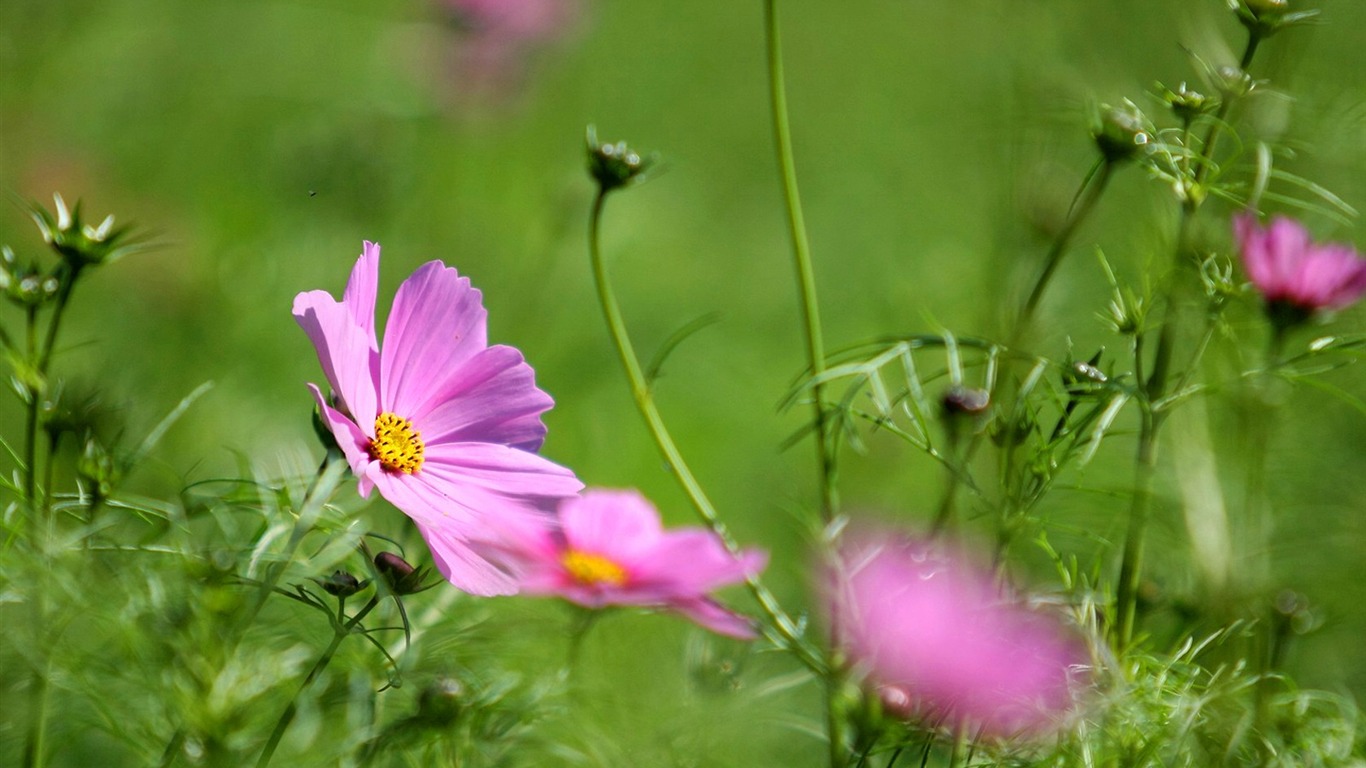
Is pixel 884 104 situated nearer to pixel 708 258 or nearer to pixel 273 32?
pixel 708 258

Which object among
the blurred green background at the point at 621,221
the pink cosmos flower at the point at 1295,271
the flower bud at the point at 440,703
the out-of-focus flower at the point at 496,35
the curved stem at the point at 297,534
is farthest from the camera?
the out-of-focus flower at the point at 496,35

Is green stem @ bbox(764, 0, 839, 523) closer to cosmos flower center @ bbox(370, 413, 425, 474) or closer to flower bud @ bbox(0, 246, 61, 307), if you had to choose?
cosmos flower center @ bbox(370, 413, 425, 474)

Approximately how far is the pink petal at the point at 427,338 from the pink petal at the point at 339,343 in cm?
4

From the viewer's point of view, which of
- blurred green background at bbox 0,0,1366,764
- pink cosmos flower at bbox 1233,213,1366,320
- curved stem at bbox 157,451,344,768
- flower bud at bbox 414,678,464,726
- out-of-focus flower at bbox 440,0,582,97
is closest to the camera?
curved stem at bbox 157,451,344,768

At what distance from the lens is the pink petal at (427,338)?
0.53 metres

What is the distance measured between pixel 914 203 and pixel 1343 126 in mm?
1641

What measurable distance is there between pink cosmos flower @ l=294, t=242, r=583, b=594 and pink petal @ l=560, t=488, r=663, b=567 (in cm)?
1

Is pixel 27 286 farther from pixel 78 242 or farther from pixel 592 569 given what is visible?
pixel 592 569

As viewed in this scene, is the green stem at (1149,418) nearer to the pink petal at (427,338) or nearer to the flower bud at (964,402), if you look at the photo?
the flower bud at (964,402)

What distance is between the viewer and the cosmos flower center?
50 cm

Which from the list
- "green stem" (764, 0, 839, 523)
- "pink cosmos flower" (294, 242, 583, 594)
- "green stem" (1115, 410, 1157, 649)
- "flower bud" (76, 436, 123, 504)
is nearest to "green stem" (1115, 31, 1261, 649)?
"green stem" (1115, 410, 1157, 649)

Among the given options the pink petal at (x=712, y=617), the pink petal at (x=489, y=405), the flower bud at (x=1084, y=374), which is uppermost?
the pink petal at (x=489, y=405)

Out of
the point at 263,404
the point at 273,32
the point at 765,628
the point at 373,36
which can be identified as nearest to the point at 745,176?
the point at 373,36

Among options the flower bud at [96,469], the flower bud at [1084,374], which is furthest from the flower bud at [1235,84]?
the flower bud at [96,469]
